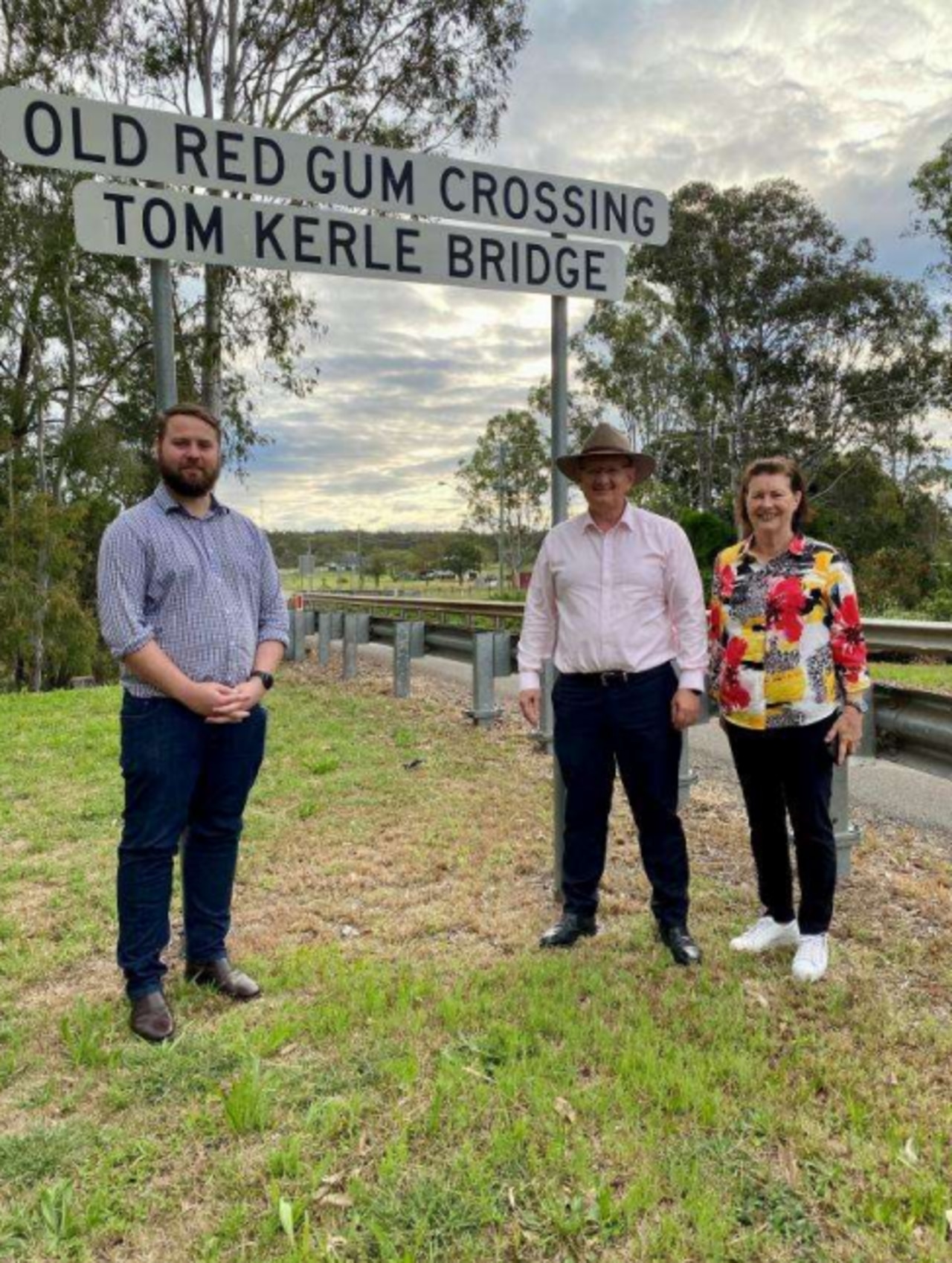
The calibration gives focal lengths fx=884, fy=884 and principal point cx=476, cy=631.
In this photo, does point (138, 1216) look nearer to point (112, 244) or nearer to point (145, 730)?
point (145, 730)

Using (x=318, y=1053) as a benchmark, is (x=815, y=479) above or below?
above

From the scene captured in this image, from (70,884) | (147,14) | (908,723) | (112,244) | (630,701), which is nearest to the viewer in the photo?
(112,244)

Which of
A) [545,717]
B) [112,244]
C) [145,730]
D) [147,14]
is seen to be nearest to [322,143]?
[112,244]

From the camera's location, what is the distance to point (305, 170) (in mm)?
3166

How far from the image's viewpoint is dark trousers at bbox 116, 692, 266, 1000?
105 inches

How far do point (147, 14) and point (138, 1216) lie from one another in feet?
55.3

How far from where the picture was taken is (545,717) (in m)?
6.01

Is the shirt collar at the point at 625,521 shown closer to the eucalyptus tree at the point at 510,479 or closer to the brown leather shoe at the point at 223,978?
the brown leather shoe at the point at 223,978

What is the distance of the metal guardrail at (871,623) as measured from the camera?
31.8ft

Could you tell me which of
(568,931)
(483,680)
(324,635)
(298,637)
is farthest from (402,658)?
(568,931)

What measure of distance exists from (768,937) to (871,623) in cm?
801

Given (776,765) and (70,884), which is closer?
(776,765)

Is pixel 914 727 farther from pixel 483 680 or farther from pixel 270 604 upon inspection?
pixel 483 680

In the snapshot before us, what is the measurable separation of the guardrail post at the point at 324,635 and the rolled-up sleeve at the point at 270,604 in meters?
7.69
